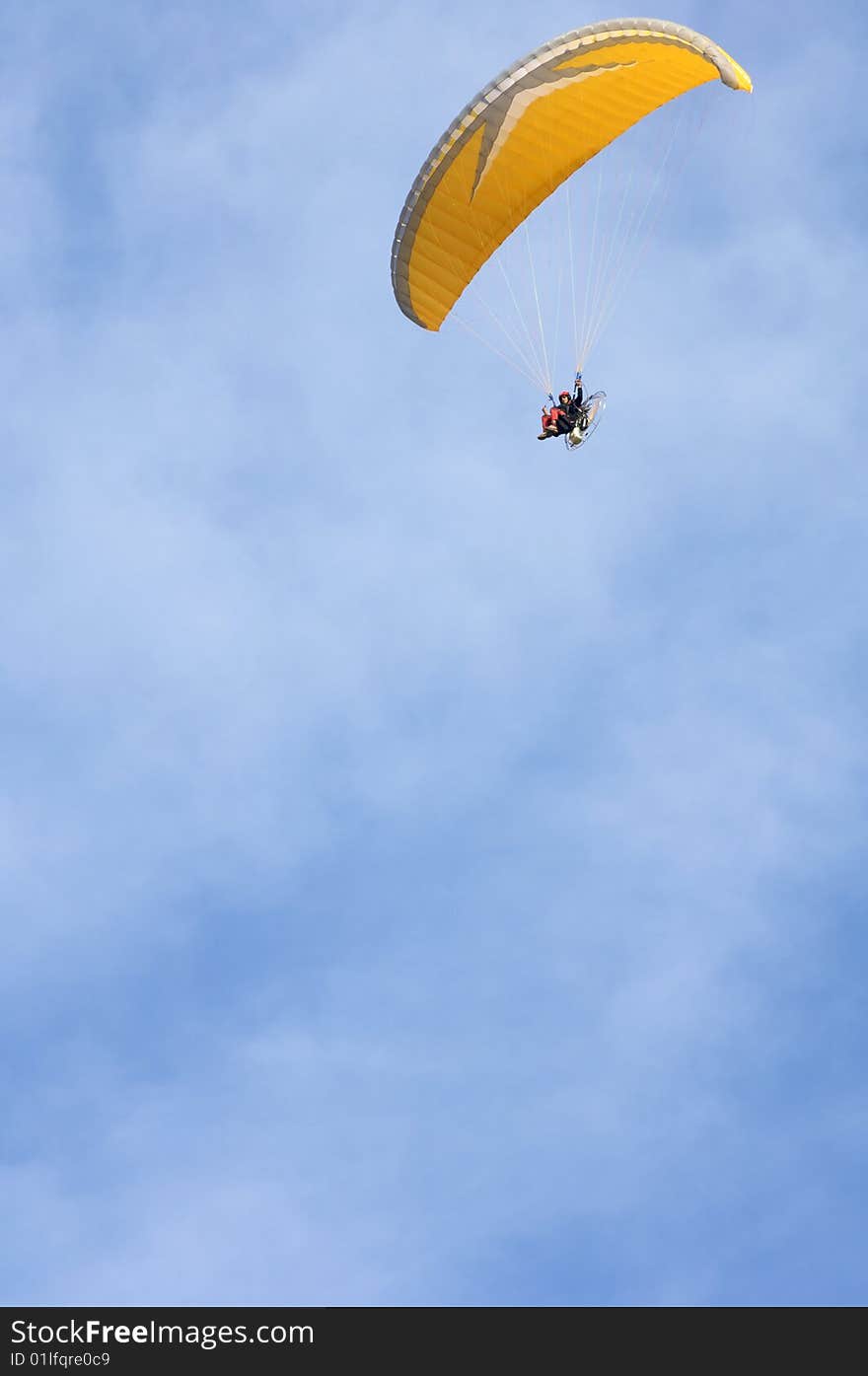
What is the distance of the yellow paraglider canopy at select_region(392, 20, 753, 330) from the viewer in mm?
57188

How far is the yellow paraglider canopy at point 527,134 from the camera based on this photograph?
5719 cm

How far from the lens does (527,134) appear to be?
59281 millimetres
